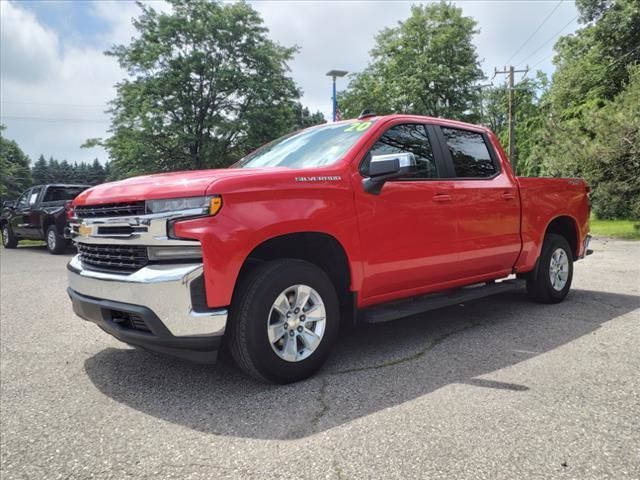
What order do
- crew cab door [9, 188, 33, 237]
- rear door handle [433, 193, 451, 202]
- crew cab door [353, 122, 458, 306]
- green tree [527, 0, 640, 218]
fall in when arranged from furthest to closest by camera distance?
1. green tree [527, 0, 640, 218]
2. crew cab door [9, 188, 33, 237]
3. rear door handle [433, 193, 451, 202]
4. crew cab door [353, 122, 458, 306]

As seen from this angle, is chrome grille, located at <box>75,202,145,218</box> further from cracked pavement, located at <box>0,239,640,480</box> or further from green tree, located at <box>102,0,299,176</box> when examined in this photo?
green tree, located at <box>102,0,299,176</box>

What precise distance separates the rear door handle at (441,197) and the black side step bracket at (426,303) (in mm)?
847

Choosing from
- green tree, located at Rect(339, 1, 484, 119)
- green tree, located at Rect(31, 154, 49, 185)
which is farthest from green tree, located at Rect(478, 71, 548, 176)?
green tree, located at Rect(31, 154, 49, 185)

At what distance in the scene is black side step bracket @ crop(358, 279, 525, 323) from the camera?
379cm

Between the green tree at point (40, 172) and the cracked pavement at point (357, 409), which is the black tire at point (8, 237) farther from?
the green tree at point (40, 172)

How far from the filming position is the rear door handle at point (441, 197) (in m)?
4.21

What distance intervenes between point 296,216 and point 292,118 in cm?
2154

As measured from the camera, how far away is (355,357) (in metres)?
3.98

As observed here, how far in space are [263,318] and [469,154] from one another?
280 centimetres

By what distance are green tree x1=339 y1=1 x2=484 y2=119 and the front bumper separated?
30697mm

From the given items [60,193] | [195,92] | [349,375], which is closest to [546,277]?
[349,375]

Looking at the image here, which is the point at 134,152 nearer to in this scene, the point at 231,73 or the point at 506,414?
the point at 231,73

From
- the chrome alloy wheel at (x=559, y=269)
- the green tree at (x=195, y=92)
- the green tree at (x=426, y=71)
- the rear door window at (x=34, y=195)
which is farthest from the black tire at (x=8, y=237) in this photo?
the green tree at (x=426, y=71)

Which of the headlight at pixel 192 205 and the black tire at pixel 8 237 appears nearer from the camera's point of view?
the headlight at pixel 192 205
